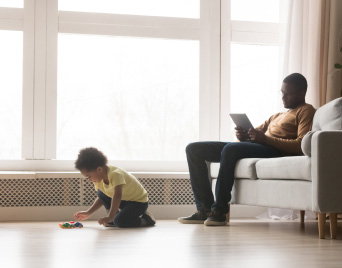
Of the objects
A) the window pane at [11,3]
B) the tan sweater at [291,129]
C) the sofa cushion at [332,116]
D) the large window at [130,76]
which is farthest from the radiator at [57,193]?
the sofa cushion at [332,116]

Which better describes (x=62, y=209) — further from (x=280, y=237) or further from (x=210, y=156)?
(x=280, y=237)

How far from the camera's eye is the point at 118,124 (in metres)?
4.80

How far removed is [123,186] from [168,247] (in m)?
1.19

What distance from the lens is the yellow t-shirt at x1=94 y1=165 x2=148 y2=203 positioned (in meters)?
3.60

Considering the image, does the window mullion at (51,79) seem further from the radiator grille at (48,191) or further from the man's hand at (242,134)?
the man's hand at (242,134)

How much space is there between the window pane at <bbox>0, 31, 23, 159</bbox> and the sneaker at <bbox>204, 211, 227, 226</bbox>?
66.2 inches

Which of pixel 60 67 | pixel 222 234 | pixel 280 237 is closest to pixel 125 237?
pixel 222 234

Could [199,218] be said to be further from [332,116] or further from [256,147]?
[332,116]

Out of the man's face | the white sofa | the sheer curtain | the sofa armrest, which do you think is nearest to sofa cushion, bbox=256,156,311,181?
the white sofa

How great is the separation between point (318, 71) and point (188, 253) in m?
2.76

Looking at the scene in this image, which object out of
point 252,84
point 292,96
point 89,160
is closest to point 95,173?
point 89,160

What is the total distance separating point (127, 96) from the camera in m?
4.81

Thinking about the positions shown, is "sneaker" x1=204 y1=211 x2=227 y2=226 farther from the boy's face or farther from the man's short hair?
the man's short hair

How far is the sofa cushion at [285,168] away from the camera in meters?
3.09
